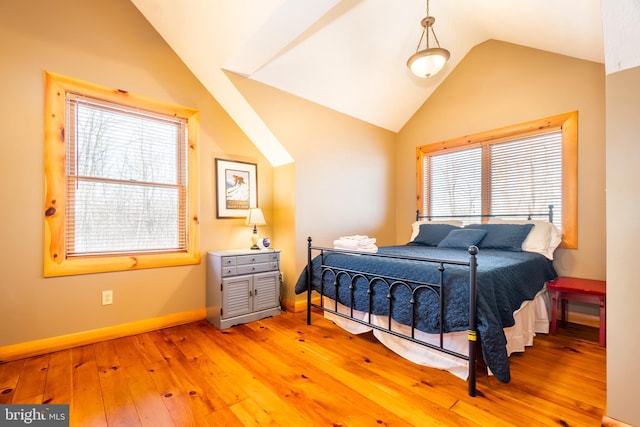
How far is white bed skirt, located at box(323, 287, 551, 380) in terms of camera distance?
1.84m

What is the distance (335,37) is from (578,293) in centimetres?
318

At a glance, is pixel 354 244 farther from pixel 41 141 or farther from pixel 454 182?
pixel 41 141

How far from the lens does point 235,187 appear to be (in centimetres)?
327

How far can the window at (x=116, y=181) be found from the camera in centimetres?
230

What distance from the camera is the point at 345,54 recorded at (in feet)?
9.89

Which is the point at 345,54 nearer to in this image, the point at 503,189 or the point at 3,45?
the point at 503,189

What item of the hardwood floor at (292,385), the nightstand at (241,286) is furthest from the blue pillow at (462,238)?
the nightstand at (241,286)

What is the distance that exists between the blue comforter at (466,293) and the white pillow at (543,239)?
30 cm

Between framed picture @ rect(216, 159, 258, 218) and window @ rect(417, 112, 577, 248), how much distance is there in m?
2.42

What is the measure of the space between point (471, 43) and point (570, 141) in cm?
169

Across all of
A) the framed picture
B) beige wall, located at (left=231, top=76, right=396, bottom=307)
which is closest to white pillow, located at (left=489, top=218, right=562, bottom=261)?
beige wall, located at (left=231, top=76, right=396, bottom=307)

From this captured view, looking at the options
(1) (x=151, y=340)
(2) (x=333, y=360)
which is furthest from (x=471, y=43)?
(1) (x=151, y=340)

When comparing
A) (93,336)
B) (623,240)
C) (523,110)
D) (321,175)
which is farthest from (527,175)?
(93,336)

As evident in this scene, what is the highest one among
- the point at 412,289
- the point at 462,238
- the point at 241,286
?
the point at 462,238
